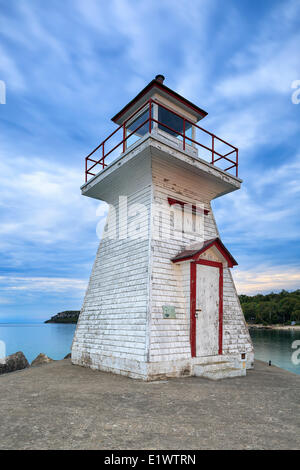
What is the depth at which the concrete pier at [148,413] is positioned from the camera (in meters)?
3.69

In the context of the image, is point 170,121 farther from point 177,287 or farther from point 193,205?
point 177,287

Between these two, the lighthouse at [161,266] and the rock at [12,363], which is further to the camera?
the rock at [12,363]

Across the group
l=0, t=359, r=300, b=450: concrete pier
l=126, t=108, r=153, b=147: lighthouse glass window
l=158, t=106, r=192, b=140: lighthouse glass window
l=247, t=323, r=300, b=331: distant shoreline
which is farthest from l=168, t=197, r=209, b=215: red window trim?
l=247, t=323, r=300, b=331: distant shoreline

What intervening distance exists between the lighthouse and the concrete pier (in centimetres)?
83

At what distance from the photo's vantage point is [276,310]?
107m

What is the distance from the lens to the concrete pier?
3688 mm

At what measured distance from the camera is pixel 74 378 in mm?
7906

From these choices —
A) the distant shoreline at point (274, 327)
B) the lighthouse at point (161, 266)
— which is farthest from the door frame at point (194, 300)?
the distant shoreline at point (274, 327)

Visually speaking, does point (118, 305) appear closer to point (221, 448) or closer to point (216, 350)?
point (216, 350)

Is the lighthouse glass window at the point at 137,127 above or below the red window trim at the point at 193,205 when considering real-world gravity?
above

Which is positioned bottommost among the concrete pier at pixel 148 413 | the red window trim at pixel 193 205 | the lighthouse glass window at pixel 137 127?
the concrete pier at pixel 148 413

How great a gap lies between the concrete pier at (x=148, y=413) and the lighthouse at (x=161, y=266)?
834 millimetres

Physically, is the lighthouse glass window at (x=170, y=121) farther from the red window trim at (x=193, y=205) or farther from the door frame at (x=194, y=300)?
the door frame at (x=194, y=300)

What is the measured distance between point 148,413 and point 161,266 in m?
4.25
